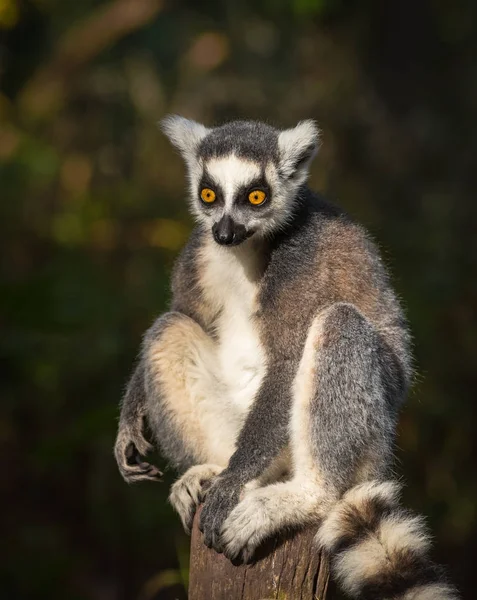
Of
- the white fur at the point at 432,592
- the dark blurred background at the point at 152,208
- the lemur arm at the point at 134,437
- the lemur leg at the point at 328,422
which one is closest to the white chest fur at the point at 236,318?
the lemur leg at the point at 328,422

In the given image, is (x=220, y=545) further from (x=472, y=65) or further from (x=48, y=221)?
(x=472, y=65)

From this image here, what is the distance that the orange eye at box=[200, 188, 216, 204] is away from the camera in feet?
16.0

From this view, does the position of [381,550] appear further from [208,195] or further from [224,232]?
[208,195]

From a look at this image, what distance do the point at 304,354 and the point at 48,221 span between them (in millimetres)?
6372

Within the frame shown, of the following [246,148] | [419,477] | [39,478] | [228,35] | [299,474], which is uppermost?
[228,35]

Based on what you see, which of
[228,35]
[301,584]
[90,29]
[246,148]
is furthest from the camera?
[228,35]

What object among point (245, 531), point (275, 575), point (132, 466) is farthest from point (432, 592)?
point (132, 466)

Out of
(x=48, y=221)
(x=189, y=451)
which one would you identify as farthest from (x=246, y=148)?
(x=48, y=221)

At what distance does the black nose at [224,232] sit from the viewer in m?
4.60

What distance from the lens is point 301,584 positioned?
4250mm

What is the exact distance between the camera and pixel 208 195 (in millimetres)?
4887

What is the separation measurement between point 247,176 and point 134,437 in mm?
1656

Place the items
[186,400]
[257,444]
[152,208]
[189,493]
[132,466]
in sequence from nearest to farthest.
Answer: [257,444], [189,493], [186,400], [132,466], [152,208]

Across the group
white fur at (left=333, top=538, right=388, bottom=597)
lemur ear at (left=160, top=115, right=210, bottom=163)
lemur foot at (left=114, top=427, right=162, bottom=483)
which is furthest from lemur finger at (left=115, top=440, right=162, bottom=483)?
lemur ear at (left=160, top=115, right=210, bottom=163)
